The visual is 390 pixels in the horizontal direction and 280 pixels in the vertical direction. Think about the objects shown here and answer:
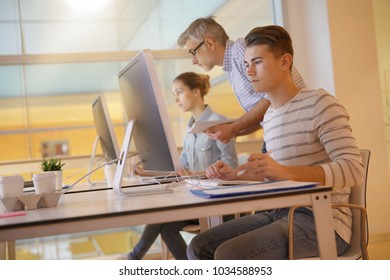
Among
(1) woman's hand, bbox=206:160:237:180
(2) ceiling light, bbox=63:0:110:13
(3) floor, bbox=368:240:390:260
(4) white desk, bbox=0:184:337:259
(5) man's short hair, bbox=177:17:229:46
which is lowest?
(3) floor, bbox=368:240:390:260

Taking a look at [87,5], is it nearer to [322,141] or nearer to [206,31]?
[206,31]

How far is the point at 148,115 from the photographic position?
1512 millimetres

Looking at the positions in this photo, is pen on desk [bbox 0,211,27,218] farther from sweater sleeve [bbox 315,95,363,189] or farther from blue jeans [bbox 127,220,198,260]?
blue jeans [bbox 127,220,198,260]

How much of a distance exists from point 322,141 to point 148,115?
558 mm

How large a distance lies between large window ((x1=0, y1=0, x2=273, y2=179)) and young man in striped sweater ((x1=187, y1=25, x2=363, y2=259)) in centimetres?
206

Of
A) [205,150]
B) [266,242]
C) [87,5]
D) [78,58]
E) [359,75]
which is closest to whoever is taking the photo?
[266,242]

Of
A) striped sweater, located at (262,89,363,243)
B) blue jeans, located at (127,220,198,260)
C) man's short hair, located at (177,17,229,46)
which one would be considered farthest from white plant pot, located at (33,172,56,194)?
blue jeans, located at (127,220,198,260)

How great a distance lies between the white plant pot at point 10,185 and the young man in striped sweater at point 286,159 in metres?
0.58

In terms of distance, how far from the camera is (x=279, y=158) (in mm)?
1733

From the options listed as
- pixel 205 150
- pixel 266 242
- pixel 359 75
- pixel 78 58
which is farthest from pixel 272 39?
pixel 78 58

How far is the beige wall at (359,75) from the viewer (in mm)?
3682

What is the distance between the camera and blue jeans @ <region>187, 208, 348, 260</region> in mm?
1419

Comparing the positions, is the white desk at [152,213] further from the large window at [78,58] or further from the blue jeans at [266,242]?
the large window at [78,58]
